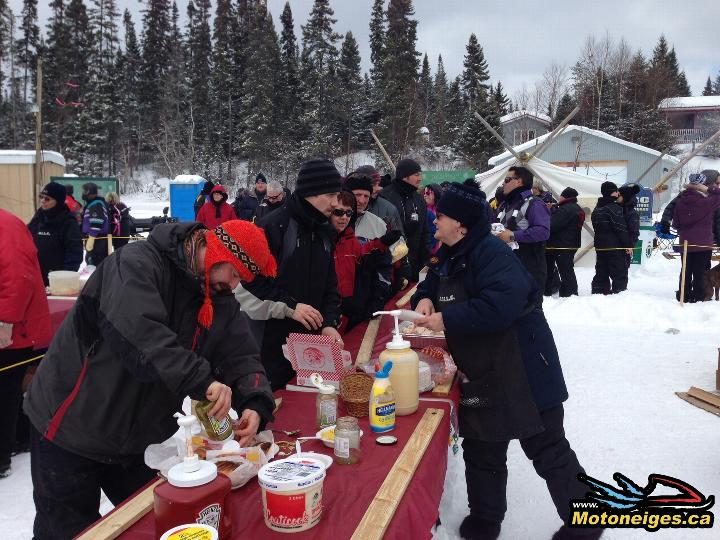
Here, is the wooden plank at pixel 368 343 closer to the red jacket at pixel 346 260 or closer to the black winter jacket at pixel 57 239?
the red jacket at pixel 346 260

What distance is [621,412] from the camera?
506 centimetres

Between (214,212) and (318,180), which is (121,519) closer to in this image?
(318,180)

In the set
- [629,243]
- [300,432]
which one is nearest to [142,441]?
[300,432]

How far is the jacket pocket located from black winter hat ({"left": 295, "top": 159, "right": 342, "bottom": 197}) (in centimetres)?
134

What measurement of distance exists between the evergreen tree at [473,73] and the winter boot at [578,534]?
51.0m

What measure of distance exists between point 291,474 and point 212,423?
38 centimetres

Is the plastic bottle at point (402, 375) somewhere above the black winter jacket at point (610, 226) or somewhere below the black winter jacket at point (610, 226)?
below

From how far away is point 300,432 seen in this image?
229cm

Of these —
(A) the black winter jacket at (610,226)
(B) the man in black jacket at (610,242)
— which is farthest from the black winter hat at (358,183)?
(A) the black winter jacket at (610,226)

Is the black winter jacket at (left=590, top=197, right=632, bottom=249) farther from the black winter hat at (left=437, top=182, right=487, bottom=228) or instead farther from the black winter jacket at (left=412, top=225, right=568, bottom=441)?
the black winter hat at (left=437, top=182, right=487, bottom=228)

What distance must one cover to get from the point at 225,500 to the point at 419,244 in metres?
5.14

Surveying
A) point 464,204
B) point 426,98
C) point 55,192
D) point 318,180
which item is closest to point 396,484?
point 464,204

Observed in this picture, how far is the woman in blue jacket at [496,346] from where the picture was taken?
8.63 feet

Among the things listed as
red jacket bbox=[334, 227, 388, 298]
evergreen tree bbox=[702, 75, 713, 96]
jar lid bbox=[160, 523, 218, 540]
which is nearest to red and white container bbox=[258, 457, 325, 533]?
jar lid bbox=[160, 523, 218, 540]
